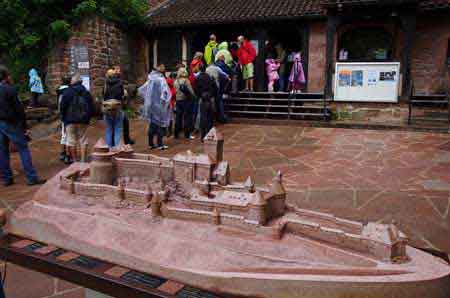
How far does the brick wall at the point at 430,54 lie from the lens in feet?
38.8

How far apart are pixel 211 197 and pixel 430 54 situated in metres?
11.8

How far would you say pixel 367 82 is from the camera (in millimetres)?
11383

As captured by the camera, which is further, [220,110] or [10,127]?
[220,110]

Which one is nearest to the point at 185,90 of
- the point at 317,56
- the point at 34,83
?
the point at 34,83

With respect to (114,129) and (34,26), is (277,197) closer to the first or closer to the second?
(114,129)

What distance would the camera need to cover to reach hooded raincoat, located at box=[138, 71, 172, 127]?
301 inches

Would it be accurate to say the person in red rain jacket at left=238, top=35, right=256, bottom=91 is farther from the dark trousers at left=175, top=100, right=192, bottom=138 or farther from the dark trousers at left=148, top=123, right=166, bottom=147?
the dark trousers at left=148, top=123, right=166, bottom=147

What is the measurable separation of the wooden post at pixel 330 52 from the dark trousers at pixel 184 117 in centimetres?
502

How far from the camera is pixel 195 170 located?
2.88m

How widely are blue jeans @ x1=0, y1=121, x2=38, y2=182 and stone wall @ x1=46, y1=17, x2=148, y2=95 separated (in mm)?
7308

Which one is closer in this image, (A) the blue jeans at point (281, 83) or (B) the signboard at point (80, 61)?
(B) the signboard at point (80, 61)

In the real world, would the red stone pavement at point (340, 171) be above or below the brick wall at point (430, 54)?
below

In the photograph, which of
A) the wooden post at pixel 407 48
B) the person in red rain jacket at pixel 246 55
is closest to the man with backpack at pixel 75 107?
the person in red rain jacket at pixel 246 55

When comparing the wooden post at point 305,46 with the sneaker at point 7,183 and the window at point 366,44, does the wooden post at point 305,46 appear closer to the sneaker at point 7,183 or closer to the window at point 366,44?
the window at point 366,44
